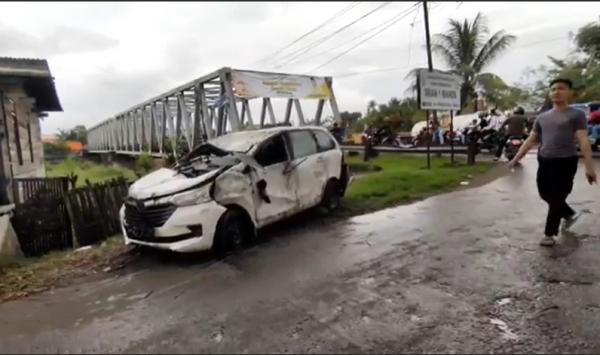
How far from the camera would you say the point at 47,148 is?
40531mm

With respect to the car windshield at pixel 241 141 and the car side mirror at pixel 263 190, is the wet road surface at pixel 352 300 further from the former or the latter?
the car windshield at pixel 241 141

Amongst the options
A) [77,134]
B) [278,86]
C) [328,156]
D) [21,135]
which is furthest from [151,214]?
[77,134]

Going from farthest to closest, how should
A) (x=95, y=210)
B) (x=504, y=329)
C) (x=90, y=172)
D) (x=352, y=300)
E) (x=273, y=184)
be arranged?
(x=90, y=172) < (x=95, y=210) < (x=273, y=184) < (x=352, y=300) < (x=504, y=329)

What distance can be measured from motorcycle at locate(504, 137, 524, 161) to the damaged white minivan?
7.65 meters

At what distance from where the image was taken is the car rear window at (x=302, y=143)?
7.57 m

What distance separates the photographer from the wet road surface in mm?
3289

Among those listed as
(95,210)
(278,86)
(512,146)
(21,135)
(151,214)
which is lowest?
(95,210)

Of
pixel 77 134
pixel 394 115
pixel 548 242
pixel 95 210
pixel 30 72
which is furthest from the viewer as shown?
pixel 77 134

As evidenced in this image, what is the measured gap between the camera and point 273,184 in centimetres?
686

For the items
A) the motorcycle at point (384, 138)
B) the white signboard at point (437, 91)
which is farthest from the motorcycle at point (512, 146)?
the motorcycle at point (384, 138)

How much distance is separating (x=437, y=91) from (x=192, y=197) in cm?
983

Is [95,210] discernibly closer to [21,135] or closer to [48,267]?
[48,267]

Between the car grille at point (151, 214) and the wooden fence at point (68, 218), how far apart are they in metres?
2.26

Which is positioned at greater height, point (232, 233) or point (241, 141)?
point (241, 141)
